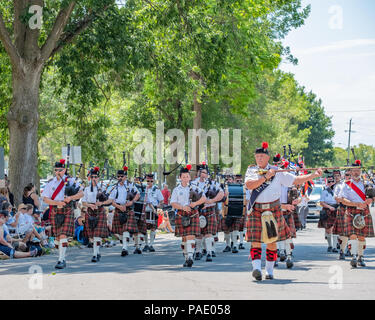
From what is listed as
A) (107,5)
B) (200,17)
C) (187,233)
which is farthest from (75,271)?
(200,17)

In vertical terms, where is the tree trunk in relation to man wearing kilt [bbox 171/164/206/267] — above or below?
above

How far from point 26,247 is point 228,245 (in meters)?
4.34

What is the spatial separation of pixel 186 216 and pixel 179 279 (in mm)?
2094

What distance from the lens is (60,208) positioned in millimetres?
11797

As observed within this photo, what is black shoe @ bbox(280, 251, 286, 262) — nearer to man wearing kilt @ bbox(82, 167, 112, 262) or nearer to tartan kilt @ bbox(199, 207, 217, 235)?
tartan kilt @ bbox(199, 207, 217, 235)

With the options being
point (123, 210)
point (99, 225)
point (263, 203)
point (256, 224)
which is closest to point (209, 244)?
point (99, 225)

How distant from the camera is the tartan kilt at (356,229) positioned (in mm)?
11242

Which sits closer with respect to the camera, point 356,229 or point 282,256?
point 356,229

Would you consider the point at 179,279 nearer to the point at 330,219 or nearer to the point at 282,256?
the point at 282,256

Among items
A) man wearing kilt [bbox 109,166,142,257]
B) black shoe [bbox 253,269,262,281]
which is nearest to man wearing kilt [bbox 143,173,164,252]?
man wearing kilt [bbox 109,166,142,257]

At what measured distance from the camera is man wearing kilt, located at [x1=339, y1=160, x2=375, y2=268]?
1126cm

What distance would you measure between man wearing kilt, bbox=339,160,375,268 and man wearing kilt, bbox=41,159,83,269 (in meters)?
4.41

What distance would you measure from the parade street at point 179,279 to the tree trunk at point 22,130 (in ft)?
10.0

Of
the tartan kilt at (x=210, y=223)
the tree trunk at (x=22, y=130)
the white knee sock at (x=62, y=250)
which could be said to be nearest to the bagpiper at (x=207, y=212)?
the tartan kilt at (x=210, y=223)
